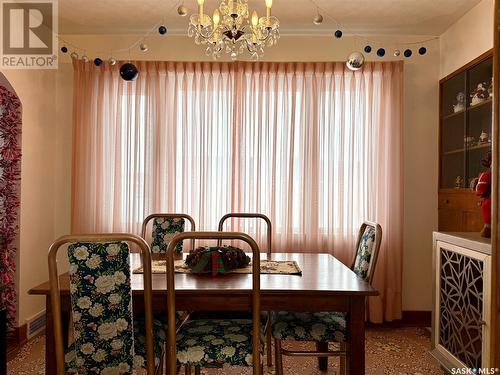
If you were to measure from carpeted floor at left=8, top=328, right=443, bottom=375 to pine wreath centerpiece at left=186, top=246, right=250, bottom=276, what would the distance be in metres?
0.99

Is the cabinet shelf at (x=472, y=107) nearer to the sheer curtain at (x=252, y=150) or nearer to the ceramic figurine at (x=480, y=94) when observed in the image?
the ceramic figurine at (x=480, y=94)

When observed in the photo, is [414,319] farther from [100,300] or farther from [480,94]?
[100,300]

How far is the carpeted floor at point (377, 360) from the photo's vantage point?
2.96m

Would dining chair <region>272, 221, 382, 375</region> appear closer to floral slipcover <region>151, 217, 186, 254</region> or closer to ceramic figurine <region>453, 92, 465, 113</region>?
floral slipcover <region>151, 217, 186, 254</region>

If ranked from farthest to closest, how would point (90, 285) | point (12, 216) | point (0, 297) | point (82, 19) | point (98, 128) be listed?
point (98, 128) < point (82, 19) < point (12, 216) < point (0, 297) < point (90, 285)

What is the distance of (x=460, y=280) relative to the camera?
255cm

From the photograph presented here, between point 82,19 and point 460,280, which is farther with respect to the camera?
point 82,19

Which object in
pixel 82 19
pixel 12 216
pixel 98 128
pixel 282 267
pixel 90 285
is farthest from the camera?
pixel 98 128

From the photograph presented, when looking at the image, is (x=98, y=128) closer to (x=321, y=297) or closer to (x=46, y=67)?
(x=46, y=67)

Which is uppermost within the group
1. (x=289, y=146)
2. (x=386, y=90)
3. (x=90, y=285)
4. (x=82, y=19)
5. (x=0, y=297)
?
(x=82, y=19)

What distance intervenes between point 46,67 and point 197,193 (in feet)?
5.80

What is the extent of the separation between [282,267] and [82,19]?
2.80 meters

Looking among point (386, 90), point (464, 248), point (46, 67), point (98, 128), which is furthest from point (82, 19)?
point (464, 248)

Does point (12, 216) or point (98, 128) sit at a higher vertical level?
point (98, 128)
